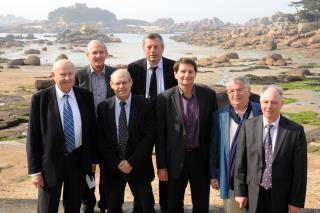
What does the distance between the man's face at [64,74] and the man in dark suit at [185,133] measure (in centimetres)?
105

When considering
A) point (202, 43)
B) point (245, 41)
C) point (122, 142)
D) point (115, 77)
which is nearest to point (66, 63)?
point (115, 77)

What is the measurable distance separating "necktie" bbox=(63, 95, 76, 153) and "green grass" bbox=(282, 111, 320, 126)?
12157 mm

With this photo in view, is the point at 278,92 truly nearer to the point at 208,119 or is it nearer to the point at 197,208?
the point at 208,119

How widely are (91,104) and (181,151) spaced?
1.16m

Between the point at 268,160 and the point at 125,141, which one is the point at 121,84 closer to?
the point at 125,141

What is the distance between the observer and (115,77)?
4.65m

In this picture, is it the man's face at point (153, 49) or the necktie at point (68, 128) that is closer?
the necktie at point (68, 128)

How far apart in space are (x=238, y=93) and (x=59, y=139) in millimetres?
1969

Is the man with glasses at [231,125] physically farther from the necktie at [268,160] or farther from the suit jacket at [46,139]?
the suit jacket at [46,139]

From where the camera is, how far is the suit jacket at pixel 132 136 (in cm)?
476

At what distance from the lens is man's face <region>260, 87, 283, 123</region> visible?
3869mm

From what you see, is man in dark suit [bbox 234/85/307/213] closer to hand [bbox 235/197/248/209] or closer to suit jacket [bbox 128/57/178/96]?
hand [bbox 235/197/248/209]

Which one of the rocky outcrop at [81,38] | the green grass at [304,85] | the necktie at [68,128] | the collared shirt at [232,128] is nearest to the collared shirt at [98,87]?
the necktie at [68,128]

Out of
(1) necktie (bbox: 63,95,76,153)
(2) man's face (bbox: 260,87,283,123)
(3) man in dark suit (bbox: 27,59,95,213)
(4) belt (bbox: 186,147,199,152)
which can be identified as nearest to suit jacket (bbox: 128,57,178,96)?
(3) man in dark suit (bbox: 27,59,95,213)
